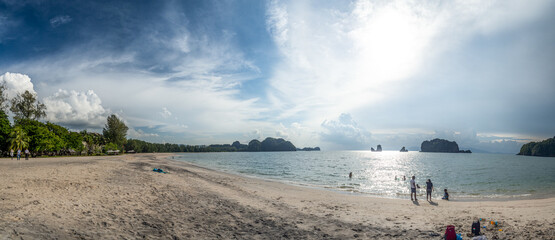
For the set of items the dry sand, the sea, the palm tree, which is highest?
the palm tree

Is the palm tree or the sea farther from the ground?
the palm tree

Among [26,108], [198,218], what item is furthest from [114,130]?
[198,218]

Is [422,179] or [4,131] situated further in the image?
[4,131]

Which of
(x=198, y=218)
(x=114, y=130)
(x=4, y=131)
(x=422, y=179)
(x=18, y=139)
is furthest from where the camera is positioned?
(x=114, y=130)

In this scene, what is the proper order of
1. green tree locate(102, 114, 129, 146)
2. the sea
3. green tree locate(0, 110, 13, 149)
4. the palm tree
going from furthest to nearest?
green tree locate(102, 114, 129, 146), green tree locate(0, 110, 13, 149), the palm tree, the sea

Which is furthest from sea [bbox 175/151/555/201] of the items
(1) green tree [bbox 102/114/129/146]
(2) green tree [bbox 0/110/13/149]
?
(1) green tree [bbox 102/114/129/146]

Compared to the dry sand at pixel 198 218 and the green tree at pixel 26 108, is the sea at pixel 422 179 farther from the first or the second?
the green tree at pixel 26 108

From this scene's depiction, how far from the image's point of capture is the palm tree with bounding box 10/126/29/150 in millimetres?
52562

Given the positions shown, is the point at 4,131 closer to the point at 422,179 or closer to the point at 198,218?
the point at 198,218

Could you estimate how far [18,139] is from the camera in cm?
5316

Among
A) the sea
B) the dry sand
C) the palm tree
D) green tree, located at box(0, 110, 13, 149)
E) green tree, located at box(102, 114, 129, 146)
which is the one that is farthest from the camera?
green tree, located at box(102, 114, 129, 146)

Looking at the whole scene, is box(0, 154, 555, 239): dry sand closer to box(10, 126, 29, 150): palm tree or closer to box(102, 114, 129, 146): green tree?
box(10, 126, 29, 150): palm tree

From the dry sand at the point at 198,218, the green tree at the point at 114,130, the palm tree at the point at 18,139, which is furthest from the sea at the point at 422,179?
the green tree at the point at 114,130

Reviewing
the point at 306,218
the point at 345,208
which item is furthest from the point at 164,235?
the point at 345,208
